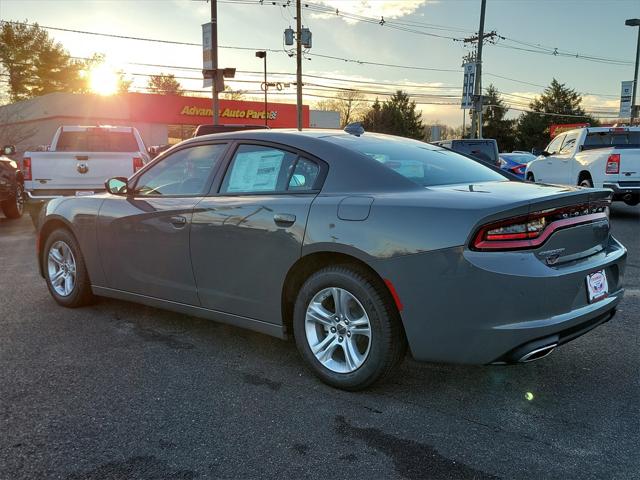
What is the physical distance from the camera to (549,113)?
A: 63219 mm

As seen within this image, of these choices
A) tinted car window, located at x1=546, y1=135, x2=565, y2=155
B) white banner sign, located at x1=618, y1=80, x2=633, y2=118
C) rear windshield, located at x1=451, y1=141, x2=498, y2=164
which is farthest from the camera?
white banner sign, located at x1=618, y1=80, x2=633, y2=118

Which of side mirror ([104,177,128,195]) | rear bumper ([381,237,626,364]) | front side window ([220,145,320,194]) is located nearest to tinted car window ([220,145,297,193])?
front side window ([220,145,320,194])

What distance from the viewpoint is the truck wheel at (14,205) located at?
11.4m

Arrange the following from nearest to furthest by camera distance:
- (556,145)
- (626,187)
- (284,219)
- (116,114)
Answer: (284,219), (626,187), (556,145), (116,114)

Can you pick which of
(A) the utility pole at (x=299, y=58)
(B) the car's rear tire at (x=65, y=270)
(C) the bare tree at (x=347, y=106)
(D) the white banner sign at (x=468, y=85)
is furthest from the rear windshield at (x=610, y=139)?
(C) the bare tree at (x=347, y=106)

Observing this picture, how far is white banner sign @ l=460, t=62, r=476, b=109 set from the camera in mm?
26328

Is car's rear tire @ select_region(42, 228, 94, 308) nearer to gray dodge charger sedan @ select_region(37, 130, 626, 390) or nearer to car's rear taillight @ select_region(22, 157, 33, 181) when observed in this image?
gray dodge charger sedan @ select_region(37, 130, 626, 390)

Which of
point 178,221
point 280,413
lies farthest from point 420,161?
point 280,413

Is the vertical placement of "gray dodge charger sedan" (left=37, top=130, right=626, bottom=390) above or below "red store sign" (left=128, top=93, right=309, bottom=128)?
below

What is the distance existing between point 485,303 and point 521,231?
41 centimetres

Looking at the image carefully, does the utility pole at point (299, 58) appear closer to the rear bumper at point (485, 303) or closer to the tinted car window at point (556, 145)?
the tinted car window at point (556, 145)

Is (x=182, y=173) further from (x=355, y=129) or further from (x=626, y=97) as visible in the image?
(x=626, y=97)

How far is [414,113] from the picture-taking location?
212 ft

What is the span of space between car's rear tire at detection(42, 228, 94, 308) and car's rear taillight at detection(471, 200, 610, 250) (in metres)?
3.59
